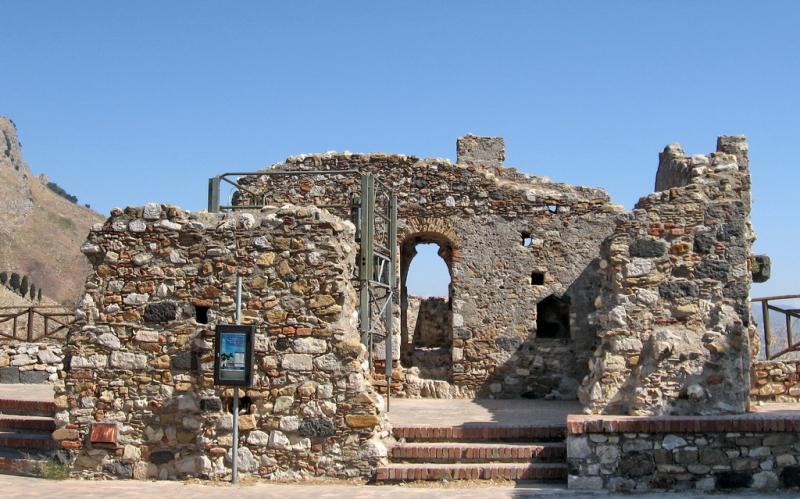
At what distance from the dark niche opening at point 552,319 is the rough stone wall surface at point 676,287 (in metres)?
5.53

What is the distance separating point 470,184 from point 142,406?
305 inches

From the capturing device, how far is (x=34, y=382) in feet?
55.0

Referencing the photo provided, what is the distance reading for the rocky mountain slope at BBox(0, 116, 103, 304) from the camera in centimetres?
7719

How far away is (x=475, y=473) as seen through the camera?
8.80 meters

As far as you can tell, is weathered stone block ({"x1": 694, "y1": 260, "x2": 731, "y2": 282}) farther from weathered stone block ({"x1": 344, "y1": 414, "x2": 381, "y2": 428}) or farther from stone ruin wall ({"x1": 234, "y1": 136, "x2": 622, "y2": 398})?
stone ruin wall ({"x1": 234, "y1": 136, "x2": 622, "y2": 398})

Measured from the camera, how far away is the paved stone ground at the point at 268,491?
320 inches

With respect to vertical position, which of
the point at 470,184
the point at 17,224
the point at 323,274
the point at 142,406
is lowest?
the point at 142,406

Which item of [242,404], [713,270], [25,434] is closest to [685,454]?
[713,270]

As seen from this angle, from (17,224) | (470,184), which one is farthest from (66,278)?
(470,184)

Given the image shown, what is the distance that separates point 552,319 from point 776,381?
177 inches

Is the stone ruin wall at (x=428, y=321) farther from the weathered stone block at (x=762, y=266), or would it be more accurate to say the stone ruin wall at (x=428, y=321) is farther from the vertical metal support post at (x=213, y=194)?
the vertical metal support post at (x=213, y=194)

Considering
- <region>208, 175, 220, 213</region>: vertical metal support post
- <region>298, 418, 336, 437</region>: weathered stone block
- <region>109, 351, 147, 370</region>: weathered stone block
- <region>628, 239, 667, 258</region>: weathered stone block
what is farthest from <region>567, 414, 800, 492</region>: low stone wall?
<region>208, 175, 220, 213</region>: vertical metal support post

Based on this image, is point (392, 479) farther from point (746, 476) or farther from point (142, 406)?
point (746, 476)

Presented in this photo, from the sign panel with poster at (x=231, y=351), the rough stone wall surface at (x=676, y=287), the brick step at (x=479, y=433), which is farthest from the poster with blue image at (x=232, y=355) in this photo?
the rough stone wall surface at (x=676, y=287)
